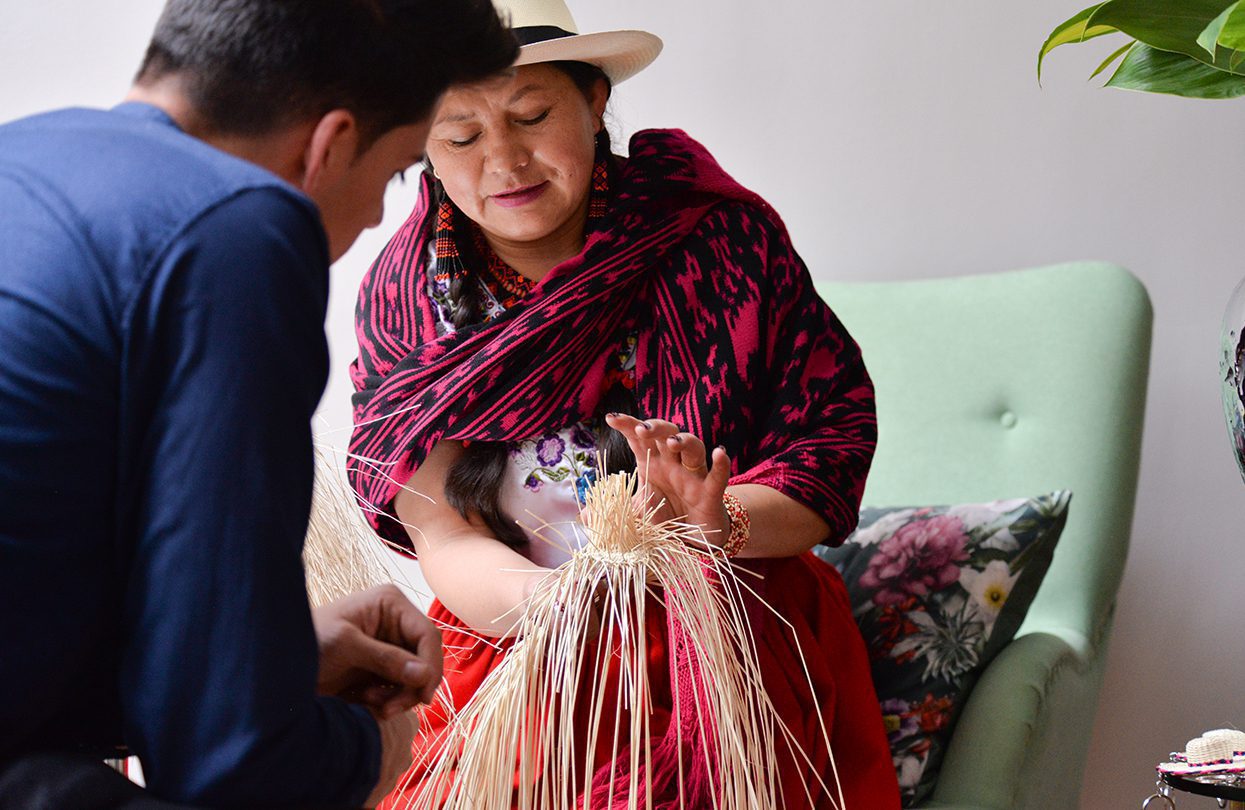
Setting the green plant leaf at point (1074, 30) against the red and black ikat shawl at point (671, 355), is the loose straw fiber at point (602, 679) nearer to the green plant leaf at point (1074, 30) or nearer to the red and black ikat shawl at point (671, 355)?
the red and black ikat shawl at point (671, 355)

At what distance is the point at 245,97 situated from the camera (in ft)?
2.54

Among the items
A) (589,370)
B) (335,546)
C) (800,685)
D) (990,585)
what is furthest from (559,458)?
(990,585)

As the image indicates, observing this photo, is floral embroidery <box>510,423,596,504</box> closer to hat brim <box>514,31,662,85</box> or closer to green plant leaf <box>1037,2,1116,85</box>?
hat brim <box>514,31,662,85</box>

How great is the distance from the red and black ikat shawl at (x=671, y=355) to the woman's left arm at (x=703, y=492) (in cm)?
4

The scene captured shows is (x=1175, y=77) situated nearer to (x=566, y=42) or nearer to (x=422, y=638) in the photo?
(x=566, y=42)

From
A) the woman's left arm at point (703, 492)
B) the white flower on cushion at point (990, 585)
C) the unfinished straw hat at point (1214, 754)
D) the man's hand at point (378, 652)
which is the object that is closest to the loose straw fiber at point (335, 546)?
the woman's left arm at point (703, 492)

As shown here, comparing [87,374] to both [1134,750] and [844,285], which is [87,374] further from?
[1134,750]

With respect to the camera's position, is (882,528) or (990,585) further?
(882,528)

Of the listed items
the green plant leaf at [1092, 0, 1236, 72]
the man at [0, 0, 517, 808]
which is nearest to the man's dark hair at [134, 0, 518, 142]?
the man at [0, 0, 517, 808]

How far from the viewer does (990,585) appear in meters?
1.76

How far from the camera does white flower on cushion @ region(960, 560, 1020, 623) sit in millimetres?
1744

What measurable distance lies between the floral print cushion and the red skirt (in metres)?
0.09

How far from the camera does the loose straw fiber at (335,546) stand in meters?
1.45

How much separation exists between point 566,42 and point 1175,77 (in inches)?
26.7
